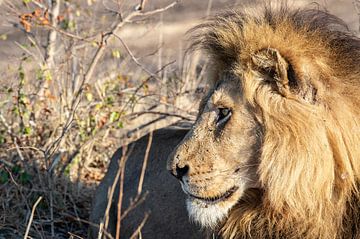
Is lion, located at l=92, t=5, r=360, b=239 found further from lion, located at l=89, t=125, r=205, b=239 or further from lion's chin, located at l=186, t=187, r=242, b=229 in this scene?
lion, located at l=89, t=125, r=205, b=239

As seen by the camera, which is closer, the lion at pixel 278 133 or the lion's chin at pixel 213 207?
the lion at pixel 278 133

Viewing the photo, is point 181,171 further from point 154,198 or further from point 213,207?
point 154,198

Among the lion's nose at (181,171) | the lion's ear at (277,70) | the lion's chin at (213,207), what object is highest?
the lion's ear at (277,70)

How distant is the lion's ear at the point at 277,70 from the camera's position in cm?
399

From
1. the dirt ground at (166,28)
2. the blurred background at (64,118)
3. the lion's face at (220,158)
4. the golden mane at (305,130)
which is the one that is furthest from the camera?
the dirt ground at (166,28)

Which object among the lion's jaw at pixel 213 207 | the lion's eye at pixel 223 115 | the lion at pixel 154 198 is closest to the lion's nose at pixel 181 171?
the lion's jaw at pixel 213 207

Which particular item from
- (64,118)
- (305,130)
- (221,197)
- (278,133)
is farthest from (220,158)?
(64,118)

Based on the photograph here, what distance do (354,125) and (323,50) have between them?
1.34ft

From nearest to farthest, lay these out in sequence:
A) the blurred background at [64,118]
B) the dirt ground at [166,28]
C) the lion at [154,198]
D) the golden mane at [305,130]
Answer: the golden mane at [305,130] < the lion at [154,198] < the blurred background at [64,118] < the dirt ground at [166,28]

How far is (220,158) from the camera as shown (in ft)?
13.6

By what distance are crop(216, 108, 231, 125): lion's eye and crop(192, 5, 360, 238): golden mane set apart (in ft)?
0.40

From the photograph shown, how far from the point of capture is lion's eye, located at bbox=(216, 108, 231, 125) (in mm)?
4191

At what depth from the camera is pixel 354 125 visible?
397 centimetres

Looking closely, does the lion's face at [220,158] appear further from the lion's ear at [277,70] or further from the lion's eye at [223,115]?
the lion's ear at [277,70]
